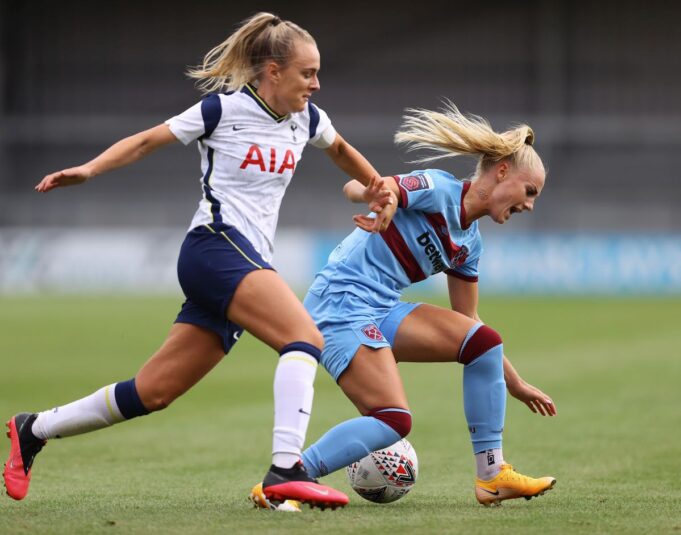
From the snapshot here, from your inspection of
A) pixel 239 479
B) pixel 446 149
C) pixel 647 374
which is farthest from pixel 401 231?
pixel 647 374

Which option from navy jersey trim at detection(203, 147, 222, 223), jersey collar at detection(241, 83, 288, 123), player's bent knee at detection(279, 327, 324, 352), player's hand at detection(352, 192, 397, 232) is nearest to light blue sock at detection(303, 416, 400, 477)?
player's bent knee at detection(279, 327, 324, 352)

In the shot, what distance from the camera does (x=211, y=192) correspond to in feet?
17.2

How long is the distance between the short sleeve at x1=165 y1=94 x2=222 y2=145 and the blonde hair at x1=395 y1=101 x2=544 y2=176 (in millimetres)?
991

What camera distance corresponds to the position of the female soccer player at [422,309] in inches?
218

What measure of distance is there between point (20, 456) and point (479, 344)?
220 cm

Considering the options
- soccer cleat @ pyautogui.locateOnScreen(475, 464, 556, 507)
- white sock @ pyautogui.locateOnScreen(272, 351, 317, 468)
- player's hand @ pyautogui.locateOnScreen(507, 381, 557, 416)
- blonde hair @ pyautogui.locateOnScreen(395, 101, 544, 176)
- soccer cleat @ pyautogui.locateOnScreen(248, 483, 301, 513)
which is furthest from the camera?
player's hand @ pyautogui.locateOnScreen(507, 381, 557, 416)

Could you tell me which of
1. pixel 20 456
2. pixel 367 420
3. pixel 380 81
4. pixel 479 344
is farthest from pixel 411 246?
pixel 380 81

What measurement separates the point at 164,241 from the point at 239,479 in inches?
862

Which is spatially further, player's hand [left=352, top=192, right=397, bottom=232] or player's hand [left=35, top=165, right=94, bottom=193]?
player's hand [left=352, top=192, right=397, bottom=232]

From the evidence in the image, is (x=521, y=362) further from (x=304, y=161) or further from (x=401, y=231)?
(x=304, y=161)

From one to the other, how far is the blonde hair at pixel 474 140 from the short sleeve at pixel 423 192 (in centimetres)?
11

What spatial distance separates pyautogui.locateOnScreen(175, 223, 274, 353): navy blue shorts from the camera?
5.06 m

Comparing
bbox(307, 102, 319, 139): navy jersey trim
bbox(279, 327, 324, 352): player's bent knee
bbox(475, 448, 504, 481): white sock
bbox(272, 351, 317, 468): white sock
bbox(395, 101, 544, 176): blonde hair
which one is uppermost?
bbox(307, 102, 319, 139): navy jersey trim

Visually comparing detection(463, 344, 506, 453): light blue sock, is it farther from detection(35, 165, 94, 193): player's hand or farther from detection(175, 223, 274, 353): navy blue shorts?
detection(35, 165, 94, 193): player's hand
